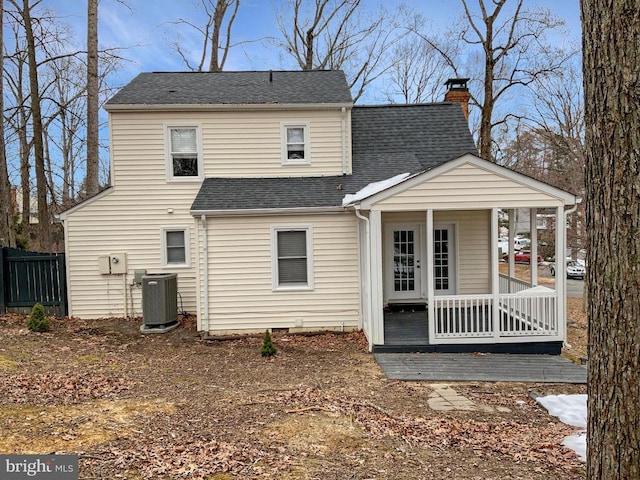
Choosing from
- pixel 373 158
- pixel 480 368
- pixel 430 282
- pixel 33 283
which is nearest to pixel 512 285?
pixel 430 282

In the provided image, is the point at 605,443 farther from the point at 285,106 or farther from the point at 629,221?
the point at 285,106

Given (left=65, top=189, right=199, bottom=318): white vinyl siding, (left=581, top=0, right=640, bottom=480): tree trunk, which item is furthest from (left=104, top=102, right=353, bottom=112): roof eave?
(left=581, top=0, right=640, bottom=480): tree trunk

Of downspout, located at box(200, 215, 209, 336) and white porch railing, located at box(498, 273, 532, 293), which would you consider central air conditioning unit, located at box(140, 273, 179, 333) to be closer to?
downspout, located at box(200, 215, 209, 336)

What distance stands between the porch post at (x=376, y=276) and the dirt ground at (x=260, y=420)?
1.79 feet

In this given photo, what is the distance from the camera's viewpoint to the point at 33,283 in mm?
10781

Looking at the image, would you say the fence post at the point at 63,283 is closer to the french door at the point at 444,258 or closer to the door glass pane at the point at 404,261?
the door glass pane at the point at 404,261

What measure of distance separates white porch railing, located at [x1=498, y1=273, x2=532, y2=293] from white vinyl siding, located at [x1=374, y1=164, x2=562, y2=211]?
2354 millimetres

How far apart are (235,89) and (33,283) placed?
7.09 m

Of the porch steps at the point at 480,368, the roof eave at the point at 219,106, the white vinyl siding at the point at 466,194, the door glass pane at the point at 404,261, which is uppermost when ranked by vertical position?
the roof eave at the point at 219,106

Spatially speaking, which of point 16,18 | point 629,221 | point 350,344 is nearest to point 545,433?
point 629,221

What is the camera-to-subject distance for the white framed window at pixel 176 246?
10.8m

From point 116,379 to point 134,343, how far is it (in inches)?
102

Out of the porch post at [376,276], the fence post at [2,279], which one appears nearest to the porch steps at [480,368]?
the porch post at [376,276]

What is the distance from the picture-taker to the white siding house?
8.07 meters
